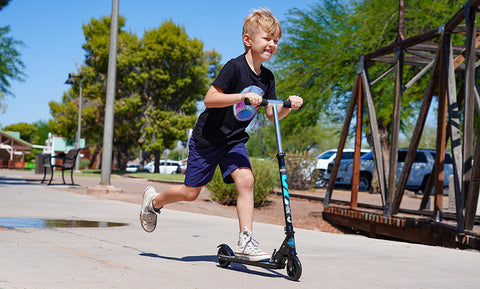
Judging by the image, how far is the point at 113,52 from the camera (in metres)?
13.1

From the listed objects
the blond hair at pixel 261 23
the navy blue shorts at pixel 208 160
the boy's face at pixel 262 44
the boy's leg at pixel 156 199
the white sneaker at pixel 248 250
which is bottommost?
the white sneaker at pixel 248 250

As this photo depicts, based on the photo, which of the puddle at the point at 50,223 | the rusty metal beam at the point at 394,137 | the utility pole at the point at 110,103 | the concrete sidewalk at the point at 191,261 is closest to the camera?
the concrete sidewalk at the point at 191,261

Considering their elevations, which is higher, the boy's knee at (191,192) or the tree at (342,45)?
the tree at (342,45)

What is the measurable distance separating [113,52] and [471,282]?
34.6 feet

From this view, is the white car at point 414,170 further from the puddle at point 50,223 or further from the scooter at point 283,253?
the scooter at point 283,253

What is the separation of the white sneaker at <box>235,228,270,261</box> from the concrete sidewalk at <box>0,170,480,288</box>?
0.42 feet

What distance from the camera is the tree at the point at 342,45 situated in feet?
57.7

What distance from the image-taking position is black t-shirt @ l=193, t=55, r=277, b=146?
14.1ft

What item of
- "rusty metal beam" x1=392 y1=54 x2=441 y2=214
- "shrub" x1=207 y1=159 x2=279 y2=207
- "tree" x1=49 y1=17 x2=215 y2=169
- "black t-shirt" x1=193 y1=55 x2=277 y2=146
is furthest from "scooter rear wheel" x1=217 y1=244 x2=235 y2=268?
"tree" x1=49 y1=17 x2=215 y2=169

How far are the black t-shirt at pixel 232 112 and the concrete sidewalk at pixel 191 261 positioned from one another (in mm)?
981

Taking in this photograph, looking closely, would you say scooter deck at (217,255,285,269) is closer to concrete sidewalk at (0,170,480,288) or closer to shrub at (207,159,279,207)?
concrete sidewalk at (0,170,480,288)

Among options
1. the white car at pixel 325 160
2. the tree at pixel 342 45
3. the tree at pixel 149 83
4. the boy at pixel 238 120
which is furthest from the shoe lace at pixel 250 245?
the tree at pixel 149 83

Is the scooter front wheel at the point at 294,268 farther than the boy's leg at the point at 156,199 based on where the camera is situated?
No

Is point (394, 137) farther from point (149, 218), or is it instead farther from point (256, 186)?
point (149, 218)
